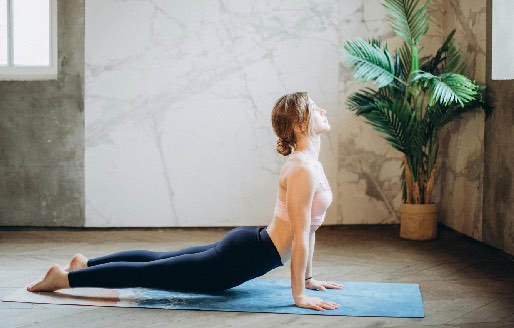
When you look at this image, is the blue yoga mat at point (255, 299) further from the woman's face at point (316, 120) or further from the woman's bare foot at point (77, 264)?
the woman's face at point (316, 120)

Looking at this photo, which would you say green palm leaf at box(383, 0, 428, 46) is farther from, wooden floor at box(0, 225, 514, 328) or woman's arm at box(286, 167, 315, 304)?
woman's arm at box(286, 167, 315, 304)

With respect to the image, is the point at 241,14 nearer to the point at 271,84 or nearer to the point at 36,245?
the point at 271,84

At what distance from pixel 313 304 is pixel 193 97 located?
259 centimetres

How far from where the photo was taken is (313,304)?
9.12 feet

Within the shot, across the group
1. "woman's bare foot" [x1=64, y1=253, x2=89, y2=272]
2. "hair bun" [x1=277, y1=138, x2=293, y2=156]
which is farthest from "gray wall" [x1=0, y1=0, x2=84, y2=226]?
"hair bun" [x1=277, y1=138, x2=293, y2=156]

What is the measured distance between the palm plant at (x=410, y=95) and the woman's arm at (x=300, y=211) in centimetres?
174

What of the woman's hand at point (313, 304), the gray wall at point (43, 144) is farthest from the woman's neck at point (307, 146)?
the gray wall at point (43, 144)

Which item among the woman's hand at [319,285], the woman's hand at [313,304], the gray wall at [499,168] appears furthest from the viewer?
the gray wall at [499,168]

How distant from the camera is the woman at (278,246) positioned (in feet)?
8.89

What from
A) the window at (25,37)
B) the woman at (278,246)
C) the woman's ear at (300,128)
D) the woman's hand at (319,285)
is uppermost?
the window at (25,37)

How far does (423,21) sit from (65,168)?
2804 mm

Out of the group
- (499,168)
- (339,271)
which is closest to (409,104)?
(499,168)

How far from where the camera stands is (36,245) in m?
4.47

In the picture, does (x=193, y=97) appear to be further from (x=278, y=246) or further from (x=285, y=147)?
(x=278, y=246)
